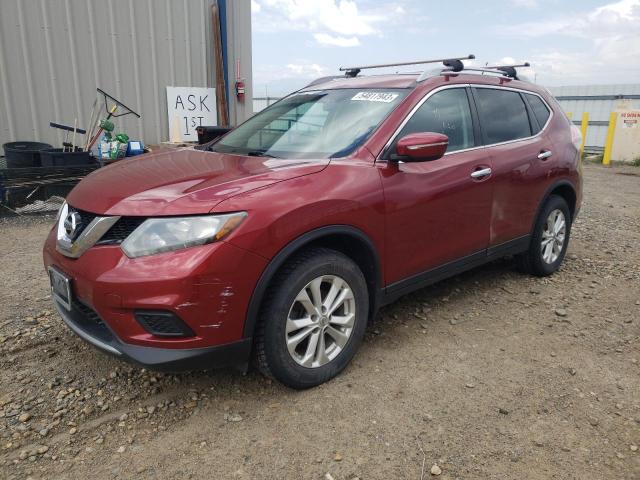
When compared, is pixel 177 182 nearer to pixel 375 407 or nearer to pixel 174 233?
pixel 174 233

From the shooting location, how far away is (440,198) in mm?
3186

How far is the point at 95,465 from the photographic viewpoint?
7.09ft

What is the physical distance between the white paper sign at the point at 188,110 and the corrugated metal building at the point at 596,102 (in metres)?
12.3

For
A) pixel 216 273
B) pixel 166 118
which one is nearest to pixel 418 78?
pixel 216 273

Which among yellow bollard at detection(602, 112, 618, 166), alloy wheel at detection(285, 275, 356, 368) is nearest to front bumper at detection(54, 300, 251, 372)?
alloy wheel at detection(285, 275, 356, 368)

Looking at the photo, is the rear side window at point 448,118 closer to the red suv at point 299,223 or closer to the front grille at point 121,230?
the red suv at point 299,223

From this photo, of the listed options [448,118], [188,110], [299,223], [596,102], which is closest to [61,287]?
[299,223]

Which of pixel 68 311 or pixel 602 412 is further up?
pixel 68 311

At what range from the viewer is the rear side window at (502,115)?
369 centimetres

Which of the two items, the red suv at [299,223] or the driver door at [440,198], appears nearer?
the red suv at [299,223]

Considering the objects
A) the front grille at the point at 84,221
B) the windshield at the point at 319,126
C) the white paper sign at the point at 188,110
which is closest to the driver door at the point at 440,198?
the windshield at the point at 319,126

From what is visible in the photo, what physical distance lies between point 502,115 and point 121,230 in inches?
116

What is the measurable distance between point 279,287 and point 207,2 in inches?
309

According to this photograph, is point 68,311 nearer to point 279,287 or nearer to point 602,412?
point 279,287
